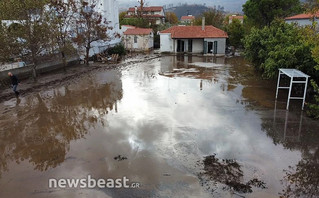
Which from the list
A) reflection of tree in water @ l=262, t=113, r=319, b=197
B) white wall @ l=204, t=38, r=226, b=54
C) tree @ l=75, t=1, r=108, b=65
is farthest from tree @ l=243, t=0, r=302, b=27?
reflection of tree in water @ l=262, t=113, r=319, b=197

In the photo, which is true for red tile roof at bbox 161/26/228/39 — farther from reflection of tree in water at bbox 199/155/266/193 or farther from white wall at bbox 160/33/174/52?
reflection of tree in water at bbox 199/155/266/193

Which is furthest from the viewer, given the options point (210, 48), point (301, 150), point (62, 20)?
point (210, 48)

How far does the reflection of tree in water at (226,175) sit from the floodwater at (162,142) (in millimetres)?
30

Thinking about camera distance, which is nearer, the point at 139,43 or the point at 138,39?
the point at 138,39

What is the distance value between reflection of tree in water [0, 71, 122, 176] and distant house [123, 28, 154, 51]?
922 inches

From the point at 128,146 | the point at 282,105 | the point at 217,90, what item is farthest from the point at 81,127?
the point at 282,105

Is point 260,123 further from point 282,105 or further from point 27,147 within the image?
point 27,147

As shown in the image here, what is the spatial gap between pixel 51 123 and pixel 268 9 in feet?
107

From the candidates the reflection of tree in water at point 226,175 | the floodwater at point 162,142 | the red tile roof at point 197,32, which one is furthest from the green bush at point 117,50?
the reflection of tree in water at point 226,175

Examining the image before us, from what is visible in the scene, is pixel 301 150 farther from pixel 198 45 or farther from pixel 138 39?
pixel 138 39

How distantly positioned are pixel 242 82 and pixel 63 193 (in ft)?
52.8

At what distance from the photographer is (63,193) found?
694cm

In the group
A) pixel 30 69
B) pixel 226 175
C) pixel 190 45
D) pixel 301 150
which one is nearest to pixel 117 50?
pixel 190 45

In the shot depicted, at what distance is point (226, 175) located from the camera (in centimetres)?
766
